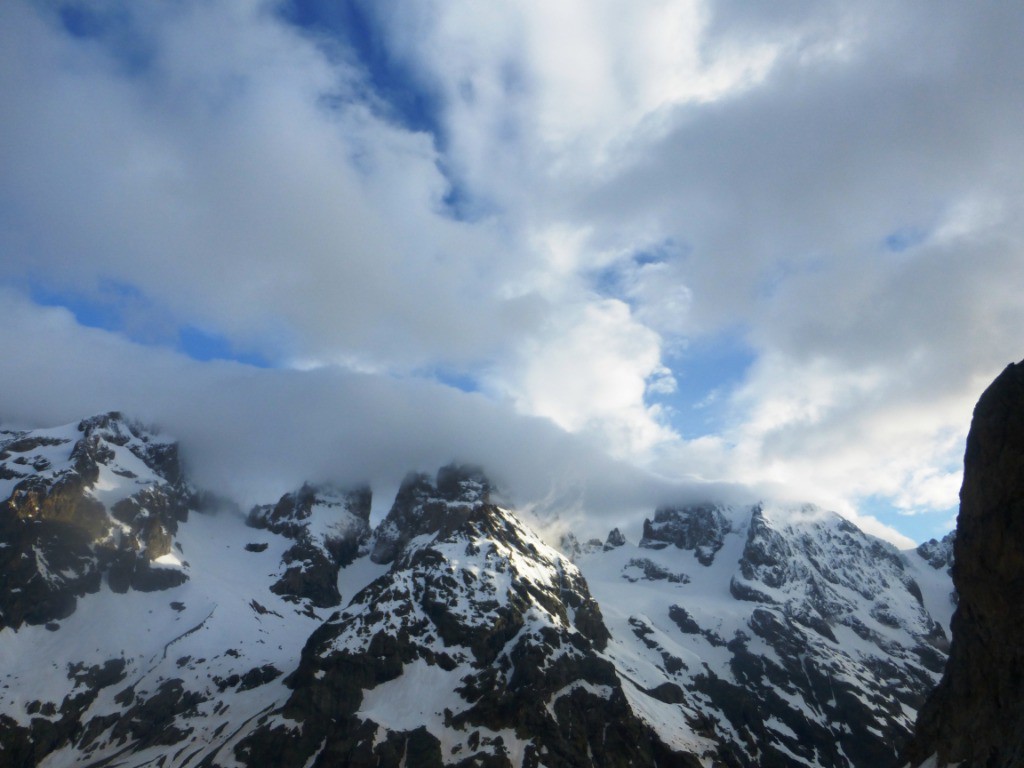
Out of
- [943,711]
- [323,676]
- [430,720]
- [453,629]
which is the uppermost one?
[453,629]

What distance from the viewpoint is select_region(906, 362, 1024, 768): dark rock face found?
51.6 m

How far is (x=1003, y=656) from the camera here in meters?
52.8

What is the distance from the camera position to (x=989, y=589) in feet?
180

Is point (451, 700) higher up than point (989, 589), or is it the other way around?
point (451, 700)

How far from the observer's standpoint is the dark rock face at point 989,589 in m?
51.6

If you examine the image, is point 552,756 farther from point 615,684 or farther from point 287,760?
point 287,760

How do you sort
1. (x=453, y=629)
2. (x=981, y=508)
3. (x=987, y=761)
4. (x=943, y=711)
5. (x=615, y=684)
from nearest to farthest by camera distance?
(x=987, y=761) < (x=981, y=508) < (x=943, y=711) < (x=615, y=684) < (x=453, y=629)

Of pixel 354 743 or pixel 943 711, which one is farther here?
pixel 354 743

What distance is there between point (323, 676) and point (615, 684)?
249ft

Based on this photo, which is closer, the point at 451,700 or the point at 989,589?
the point at 989,589

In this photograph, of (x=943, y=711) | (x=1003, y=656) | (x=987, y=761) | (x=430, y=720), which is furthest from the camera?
(x=430, y=720)

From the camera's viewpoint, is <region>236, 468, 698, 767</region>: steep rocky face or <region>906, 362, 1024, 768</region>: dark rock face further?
<region>236, 468, 698, 767</region>: steep rocky face

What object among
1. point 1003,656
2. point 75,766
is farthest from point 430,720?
point 1003,656

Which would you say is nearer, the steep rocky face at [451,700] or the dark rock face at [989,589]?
the dark rock face at [989,589]
